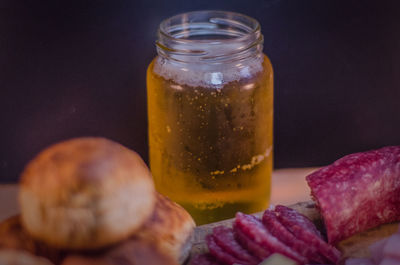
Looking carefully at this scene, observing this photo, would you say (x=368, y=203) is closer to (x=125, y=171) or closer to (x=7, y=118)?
(x=125, y=171)

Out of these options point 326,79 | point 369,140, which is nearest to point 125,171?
point 326,79

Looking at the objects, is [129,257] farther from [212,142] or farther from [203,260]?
[212,142]

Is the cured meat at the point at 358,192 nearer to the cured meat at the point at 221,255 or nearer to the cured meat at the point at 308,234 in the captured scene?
the cured meat at the point at 308,234

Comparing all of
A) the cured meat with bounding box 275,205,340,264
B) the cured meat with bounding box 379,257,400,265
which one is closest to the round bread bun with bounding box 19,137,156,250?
the cured meat with bounding box 275,205,340,264

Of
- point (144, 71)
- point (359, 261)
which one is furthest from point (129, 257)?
point (144, 71)

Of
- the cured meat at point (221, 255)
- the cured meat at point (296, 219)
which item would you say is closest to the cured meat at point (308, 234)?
the cured meat at point (296, 219)

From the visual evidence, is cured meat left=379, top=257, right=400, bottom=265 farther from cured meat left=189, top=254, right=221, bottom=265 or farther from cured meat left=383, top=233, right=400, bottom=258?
cured meat left=189, top=254, right=221, bottom=265
